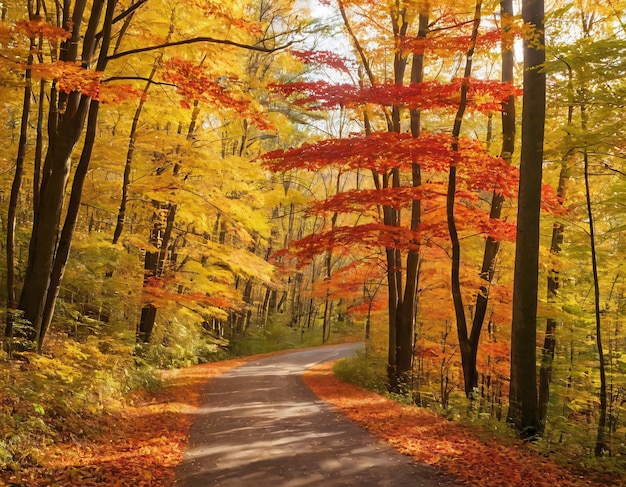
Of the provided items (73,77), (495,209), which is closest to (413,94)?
(495,209)

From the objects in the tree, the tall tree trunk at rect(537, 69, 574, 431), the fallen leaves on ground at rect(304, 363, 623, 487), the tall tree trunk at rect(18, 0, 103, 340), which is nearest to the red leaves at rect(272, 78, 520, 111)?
the tree

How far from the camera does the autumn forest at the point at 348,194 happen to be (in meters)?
7.55

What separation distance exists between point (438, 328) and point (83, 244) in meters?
11.7

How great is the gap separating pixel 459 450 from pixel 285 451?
2715 mm

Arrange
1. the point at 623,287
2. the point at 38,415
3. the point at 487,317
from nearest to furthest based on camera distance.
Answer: the point at 38,415 < the point at 623,287 < the point at 487,317

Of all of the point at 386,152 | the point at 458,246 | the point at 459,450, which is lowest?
the point at 459,450

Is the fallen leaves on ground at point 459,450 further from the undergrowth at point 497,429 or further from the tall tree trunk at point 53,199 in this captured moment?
the tall tree trunk at point 53,199

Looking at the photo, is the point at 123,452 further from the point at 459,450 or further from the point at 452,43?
the point at 452,43

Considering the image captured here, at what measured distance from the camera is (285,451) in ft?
22.4

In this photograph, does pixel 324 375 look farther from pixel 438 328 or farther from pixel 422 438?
pixel 422 438

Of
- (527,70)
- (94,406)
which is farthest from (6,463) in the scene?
(527,70)

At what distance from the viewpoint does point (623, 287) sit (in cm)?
1280

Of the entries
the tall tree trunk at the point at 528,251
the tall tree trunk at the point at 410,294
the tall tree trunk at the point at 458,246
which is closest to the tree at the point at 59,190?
the tall tree trunk at the point at 528,251

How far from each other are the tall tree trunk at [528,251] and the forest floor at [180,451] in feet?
2.92
